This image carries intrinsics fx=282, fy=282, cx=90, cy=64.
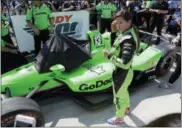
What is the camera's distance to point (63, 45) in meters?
4.19

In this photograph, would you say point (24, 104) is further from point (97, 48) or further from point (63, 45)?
point (97, 48)

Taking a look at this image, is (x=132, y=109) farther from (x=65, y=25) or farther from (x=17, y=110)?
(x=65, y=25)

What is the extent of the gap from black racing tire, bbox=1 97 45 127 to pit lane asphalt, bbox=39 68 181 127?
26.4 inches

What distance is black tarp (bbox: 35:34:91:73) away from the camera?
4.05 metres

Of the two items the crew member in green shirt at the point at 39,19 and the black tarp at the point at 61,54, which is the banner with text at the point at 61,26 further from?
the black tarp at the point at 61,54

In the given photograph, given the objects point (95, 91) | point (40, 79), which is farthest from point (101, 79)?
point (40, 79)

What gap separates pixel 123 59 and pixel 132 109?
1200 millimetres

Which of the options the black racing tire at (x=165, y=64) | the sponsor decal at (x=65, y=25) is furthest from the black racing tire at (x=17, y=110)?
the sponsor decal at (x=65, y=25)

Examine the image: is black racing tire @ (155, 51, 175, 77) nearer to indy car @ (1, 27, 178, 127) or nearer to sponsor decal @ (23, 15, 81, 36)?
indy car @ (1, 27, 178, 127)

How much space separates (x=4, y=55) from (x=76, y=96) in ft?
5.41

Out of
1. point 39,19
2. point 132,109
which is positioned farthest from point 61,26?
point 132,109

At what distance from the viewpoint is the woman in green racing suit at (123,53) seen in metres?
3.32

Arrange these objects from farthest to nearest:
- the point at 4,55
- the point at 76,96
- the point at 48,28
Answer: the point at 48,28 → the point at 4,55 → the point at 76,96

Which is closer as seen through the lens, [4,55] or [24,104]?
[24,104]
